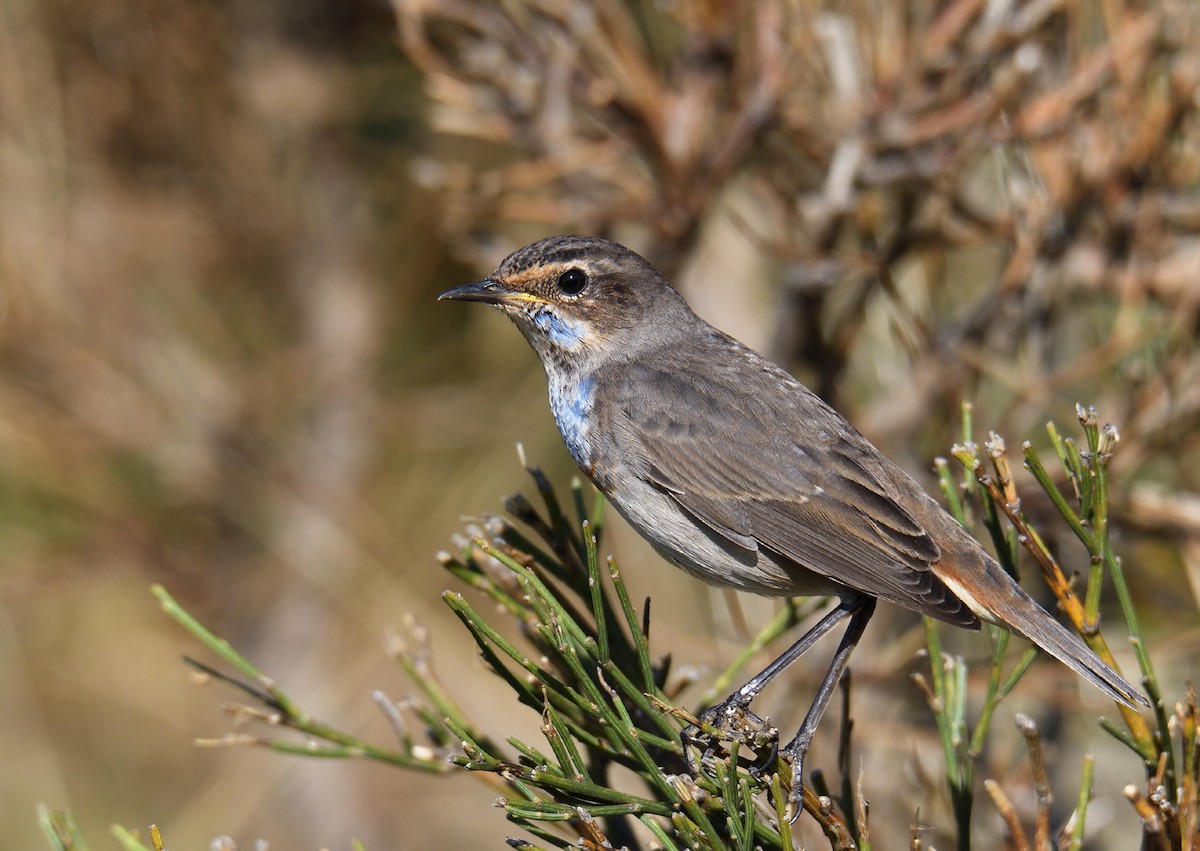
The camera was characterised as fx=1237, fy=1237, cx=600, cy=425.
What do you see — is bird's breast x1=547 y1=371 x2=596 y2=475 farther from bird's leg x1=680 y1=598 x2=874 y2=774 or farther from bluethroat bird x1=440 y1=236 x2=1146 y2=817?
bird's leg x1=680 y1=598 x2=874 y2=774

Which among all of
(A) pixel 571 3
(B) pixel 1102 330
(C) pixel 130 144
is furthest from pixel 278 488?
(B) pixel 1102 330

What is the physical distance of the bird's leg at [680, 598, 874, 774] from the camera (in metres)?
2.59

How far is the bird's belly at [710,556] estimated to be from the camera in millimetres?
3201

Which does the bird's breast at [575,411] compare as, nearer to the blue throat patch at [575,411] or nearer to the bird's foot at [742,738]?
the blue throat patch at [575,411]

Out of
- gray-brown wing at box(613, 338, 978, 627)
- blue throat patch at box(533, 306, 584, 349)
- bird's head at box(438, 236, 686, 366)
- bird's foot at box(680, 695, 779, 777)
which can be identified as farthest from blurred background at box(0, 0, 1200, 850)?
bird's foot at box(680, 695, 779, 777)

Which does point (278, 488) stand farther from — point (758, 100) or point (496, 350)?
point (758, 100)

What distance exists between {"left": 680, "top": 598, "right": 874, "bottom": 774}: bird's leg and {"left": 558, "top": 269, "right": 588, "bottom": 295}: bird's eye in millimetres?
1224

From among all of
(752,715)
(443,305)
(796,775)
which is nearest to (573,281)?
(752,715)

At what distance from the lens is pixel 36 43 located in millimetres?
5117

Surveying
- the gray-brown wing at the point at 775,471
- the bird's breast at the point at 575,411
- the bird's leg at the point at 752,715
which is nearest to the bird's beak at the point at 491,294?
the bird's breast at the point at 575,411

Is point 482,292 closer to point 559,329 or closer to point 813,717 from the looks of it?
point 559,329

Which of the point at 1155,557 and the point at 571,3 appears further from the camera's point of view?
the point at 1155,557

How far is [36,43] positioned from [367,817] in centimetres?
389

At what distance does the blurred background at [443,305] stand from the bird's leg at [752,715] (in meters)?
0.56
